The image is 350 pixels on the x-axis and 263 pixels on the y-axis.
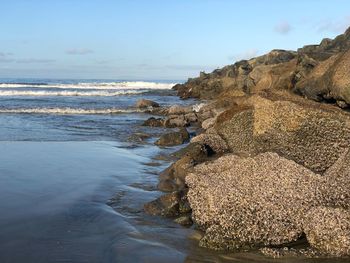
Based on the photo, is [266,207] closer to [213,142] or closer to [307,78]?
[213,142]

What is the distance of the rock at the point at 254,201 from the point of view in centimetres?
513

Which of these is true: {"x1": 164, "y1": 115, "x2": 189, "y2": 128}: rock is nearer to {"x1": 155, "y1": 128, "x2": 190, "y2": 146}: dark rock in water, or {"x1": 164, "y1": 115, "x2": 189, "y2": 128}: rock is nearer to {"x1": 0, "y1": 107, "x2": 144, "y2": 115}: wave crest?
{"x1": 155, "y1": 128, "x2": 190, "y2": 146}: dark rock in water

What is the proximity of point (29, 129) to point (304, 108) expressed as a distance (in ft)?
36.8

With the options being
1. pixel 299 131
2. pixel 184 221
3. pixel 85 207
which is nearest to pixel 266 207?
pixel 184 221

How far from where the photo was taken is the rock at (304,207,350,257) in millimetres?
4723

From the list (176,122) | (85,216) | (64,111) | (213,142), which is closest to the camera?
(85,216)

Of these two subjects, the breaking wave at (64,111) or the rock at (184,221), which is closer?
the rock at (184,221)

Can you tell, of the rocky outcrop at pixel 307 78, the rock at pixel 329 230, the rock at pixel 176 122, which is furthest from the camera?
the rock at pixel 176 122

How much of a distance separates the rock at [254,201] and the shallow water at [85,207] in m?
0.28

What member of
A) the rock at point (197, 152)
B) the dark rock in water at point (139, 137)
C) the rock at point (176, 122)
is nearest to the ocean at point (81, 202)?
the dark rock in water at point (139, 137)

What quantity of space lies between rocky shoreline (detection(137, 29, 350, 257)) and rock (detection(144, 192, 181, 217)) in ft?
0.05

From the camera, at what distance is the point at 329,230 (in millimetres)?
4801

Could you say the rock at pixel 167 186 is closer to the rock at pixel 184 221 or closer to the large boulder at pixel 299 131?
the large boulder at pixel 299 131

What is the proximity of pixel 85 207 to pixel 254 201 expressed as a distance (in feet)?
8.38
